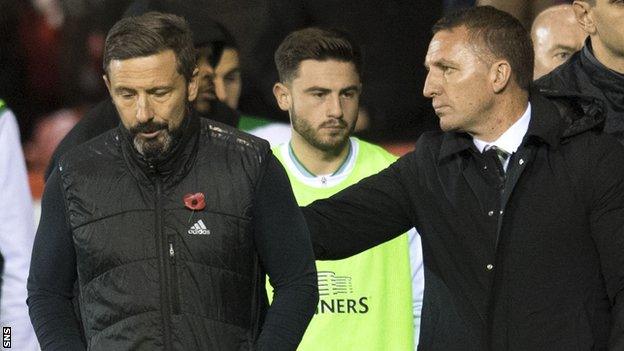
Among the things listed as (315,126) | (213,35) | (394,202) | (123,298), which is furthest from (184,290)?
(213,35)

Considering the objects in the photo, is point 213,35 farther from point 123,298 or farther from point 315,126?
point 123,298

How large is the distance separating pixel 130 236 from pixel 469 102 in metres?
1.06

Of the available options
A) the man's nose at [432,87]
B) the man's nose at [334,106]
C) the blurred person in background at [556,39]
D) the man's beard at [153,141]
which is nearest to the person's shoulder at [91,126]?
the man's nose at [334,106]

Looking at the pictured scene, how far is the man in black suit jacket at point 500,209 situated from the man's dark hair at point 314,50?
1.03m

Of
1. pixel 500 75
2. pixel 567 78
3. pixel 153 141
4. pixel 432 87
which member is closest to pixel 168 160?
pixel 153 141

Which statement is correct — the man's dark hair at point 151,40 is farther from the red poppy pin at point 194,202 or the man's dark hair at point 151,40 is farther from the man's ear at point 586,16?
the man's ear at point 586,16

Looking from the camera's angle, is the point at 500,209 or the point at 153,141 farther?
the point at 500,209

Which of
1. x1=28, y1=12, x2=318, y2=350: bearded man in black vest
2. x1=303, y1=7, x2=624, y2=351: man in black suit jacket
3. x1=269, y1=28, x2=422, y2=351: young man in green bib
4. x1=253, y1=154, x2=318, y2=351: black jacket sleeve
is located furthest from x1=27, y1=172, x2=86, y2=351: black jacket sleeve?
x1=269, y1=28, x2=422, y2=351: young man in green bib

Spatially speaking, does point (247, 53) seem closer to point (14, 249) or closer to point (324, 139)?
point (324, 139)

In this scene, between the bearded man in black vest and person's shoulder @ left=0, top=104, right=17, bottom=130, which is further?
person's shoulder @ left=0, top=104, right=17, bottom=130

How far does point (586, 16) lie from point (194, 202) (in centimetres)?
158

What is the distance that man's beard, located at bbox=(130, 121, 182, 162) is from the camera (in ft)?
9.95

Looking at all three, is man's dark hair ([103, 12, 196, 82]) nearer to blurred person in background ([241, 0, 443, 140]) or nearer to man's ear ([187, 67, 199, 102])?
man's ear ([187, 67, 199, 102])

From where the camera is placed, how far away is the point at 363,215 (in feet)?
12.2
